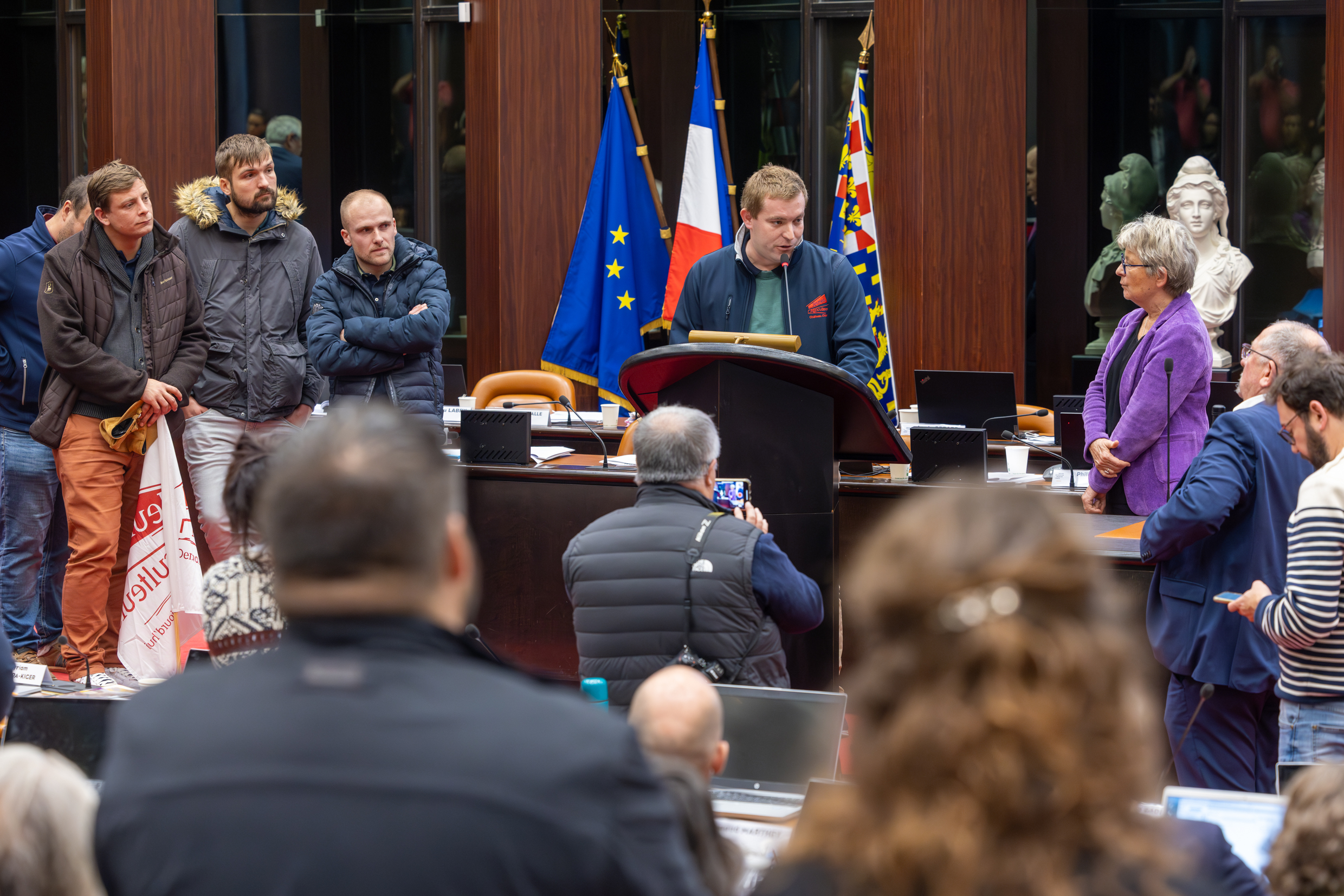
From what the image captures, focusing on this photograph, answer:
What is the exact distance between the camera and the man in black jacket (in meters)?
0.97

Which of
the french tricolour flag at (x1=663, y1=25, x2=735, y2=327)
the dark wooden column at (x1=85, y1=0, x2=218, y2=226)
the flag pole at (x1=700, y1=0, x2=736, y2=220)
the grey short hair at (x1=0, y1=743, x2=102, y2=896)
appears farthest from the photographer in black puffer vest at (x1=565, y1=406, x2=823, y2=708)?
the dark wooden column at (x1=85, y1=0, x2=218, y2=226)

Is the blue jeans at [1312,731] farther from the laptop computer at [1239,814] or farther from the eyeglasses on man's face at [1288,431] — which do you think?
the laptop computer at [1239,814]

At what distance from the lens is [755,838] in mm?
2078

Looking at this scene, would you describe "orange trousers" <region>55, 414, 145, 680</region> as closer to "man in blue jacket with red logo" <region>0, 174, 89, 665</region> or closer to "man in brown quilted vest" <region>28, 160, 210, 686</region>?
"man in brown quilted vest" <region>28, 160, 210, 686</region>

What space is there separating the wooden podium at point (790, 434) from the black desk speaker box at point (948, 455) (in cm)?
96

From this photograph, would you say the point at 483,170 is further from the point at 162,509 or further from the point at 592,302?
the point at 162,509

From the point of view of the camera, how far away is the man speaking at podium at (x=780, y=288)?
14.5 ft

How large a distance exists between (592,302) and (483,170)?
1.26 metres

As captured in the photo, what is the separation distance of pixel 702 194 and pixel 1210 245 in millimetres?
2613

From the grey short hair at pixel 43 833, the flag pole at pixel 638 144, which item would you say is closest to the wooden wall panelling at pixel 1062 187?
the flag pole at pixel 638 144

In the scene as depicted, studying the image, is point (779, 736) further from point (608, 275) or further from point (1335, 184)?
point (608, 275)

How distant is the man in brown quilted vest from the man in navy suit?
9.83ft

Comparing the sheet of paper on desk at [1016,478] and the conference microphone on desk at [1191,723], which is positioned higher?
the sheet of paper on desk at [1016,478]

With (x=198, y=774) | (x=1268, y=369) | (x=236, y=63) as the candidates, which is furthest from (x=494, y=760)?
(x=236, y=63)
